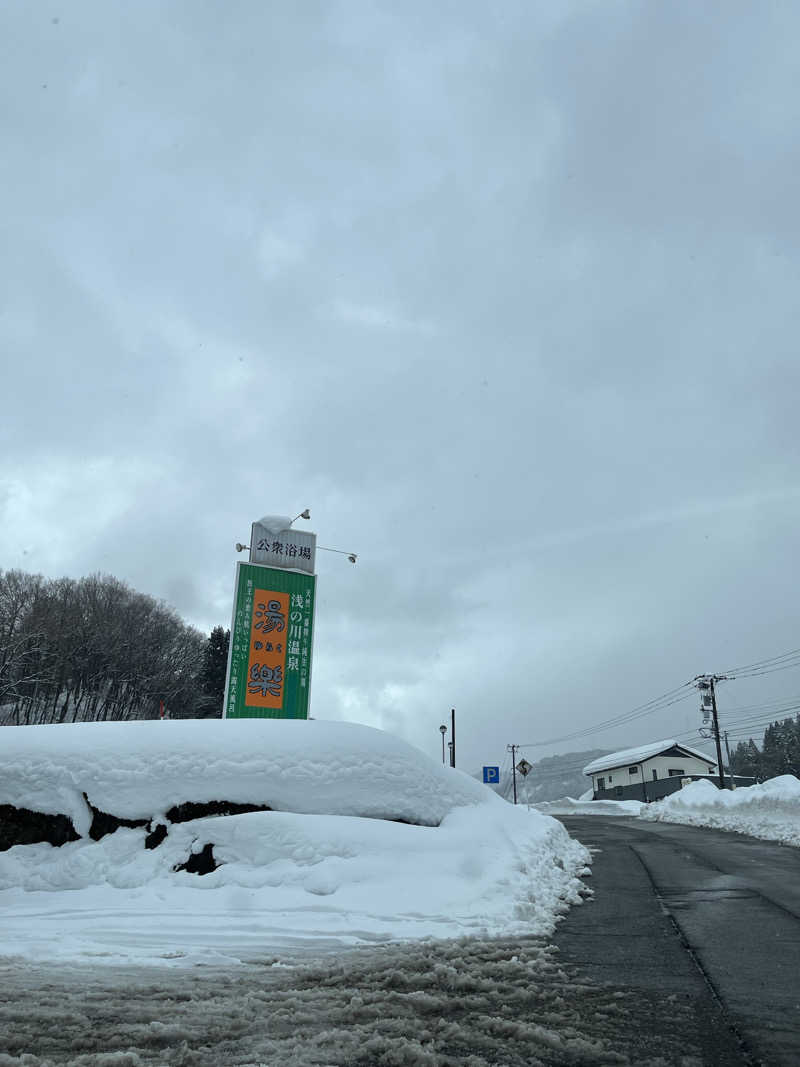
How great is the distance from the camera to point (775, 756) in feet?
296

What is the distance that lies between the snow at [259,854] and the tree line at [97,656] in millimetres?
36566

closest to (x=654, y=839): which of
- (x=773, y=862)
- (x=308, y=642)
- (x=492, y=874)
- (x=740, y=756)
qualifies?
(x=773, y=862)

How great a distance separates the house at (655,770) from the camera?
62281mm

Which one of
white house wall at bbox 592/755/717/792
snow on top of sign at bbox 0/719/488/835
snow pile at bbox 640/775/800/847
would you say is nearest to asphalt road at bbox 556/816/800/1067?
snow on top of sign at bbox 0/719/488/835

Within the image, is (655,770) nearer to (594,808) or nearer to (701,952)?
(594,808)

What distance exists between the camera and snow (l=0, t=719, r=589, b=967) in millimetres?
7363

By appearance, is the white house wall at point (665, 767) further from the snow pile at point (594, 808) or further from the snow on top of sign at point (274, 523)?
the snow on top of sign at point (274, 523)

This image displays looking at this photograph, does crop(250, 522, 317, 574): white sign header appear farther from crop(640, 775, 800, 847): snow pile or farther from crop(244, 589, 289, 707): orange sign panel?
crop(640, 775, 800, 847): snow pile

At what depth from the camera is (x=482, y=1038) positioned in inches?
156

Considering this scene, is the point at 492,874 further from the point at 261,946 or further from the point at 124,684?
the point at 124,684

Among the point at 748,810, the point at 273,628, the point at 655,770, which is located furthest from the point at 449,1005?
the point at 655,770

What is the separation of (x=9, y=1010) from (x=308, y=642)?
15.9 meters

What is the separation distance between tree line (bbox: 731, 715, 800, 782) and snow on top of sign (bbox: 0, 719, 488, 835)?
79.8 m

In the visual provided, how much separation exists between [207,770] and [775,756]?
97359 millimetres
